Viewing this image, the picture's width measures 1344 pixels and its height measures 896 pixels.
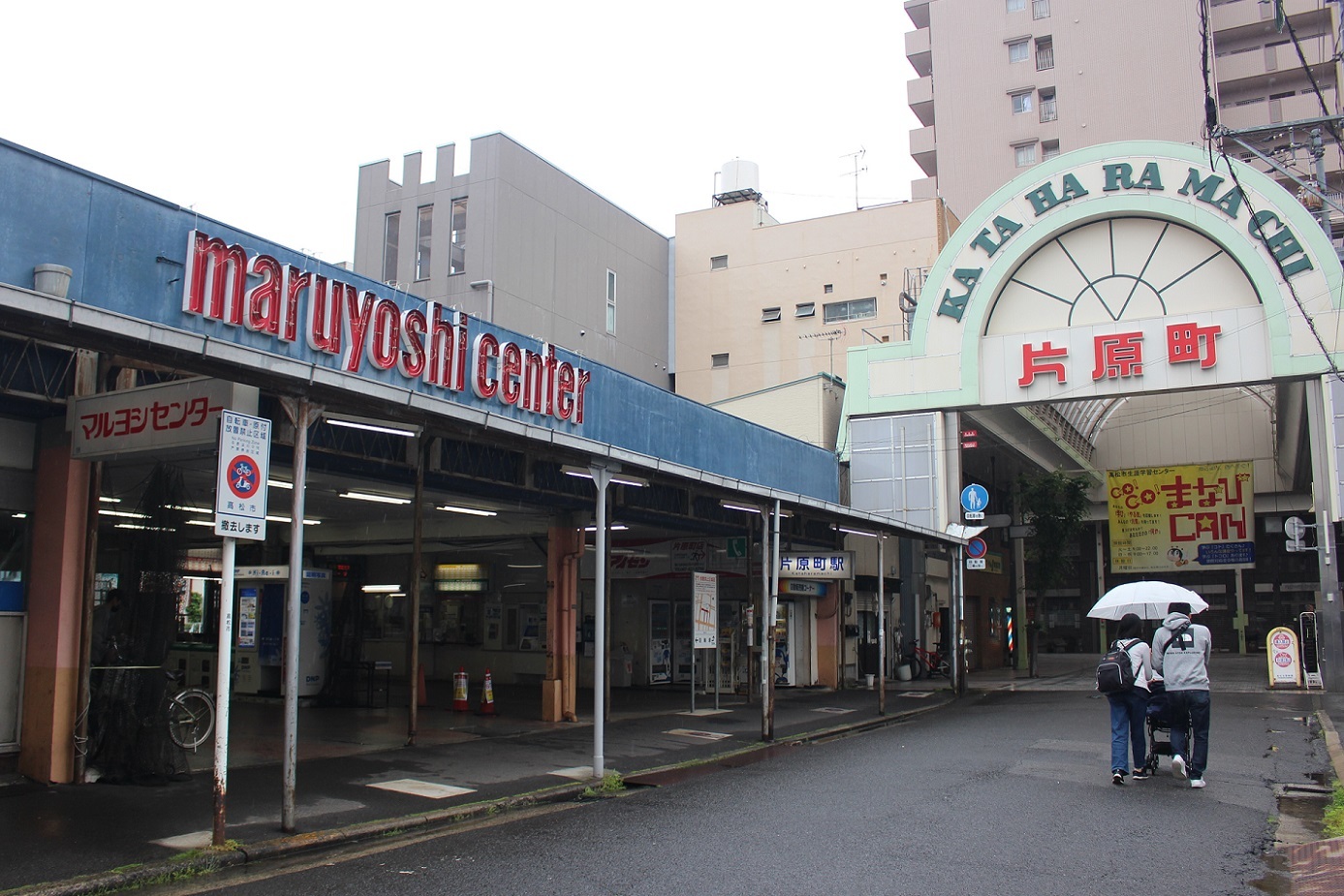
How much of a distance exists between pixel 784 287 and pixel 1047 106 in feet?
65.4

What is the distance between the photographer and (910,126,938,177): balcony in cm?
5966

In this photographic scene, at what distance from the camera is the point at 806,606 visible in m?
26.0

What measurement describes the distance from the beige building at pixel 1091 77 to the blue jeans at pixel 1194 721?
144 ft

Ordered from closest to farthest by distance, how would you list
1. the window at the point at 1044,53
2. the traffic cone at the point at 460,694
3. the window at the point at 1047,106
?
the traffic cone at the point at 460,694, the window at the point at 1047,106, the window at the point at 1044,53

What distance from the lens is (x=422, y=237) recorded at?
3566cm

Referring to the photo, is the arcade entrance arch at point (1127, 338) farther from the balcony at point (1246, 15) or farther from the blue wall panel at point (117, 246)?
the balcony at point (1246, 15)

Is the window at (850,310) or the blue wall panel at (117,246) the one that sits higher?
the window at (850,310)

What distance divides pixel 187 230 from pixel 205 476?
18.0ft

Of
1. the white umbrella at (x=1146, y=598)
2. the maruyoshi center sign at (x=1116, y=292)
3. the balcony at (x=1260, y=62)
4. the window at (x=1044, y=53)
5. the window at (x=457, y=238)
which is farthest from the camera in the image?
Answer: the window at (x=1044, y=53)

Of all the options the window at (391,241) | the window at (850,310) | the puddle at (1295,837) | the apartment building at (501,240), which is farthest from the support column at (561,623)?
the window at (850,310)

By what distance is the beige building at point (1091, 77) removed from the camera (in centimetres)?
5028

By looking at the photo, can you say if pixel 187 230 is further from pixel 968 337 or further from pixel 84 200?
pixel 968 337

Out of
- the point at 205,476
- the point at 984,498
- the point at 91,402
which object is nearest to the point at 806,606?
the point at 984,498

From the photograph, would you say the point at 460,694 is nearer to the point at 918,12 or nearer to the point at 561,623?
the point at 561,623
